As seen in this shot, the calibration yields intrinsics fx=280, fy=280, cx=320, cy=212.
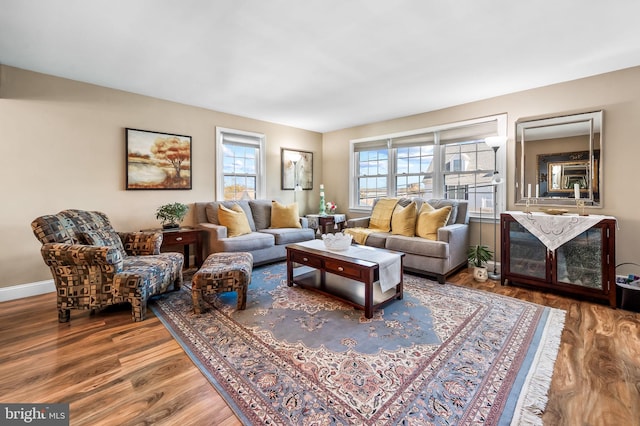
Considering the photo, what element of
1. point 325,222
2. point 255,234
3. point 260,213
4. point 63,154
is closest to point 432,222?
point 325,222

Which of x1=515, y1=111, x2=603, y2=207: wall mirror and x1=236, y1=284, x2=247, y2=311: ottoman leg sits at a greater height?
x1=515, y1=111, x2=603, y2=207: wall mirror

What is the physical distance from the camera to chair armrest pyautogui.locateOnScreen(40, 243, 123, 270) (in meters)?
2.35

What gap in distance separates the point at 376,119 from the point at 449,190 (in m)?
1.86

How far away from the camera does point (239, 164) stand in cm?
507

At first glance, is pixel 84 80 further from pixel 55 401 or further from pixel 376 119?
pixel 376 119

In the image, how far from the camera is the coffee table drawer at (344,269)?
2.62 meters

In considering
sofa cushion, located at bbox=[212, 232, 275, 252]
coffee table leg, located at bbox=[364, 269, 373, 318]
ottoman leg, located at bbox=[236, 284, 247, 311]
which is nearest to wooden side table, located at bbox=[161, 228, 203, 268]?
sofa cushion, located at bbox=[212, 232, 275, 252]

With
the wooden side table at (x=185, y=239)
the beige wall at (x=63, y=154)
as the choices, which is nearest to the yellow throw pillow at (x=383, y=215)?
the wooden side table at (x=185, y=239)

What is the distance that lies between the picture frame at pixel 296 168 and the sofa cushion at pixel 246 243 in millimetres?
1732

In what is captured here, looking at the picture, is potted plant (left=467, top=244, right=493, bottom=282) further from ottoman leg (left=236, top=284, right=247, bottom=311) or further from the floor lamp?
ottoman leg (left=236, top=284, right=247, bottom=311)

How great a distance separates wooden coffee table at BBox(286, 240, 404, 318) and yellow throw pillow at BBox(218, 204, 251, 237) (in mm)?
1180

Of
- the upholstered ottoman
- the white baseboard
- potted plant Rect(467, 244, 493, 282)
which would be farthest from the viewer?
potted plant Rect(467, 244, 493, 282)

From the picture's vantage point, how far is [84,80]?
338cm

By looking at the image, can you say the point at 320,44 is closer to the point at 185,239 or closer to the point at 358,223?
the point at 358,223
